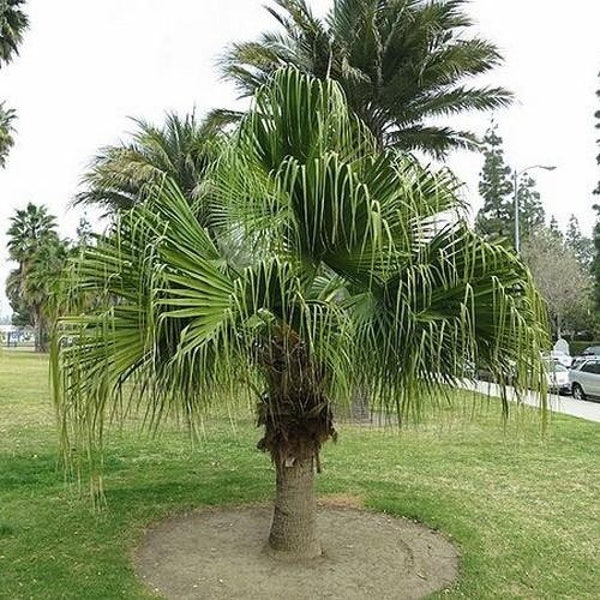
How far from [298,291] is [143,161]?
458 inches

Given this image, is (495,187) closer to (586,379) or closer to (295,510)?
(586,379)

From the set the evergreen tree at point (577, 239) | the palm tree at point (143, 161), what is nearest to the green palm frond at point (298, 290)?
the palm tree at point (143, 161)

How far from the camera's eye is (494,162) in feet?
164

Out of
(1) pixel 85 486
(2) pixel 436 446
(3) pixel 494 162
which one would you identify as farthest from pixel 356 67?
(3) pixel 494 162

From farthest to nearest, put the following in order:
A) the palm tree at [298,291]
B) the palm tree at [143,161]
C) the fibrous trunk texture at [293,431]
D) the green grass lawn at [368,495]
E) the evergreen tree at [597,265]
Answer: the evergreen tree at [597,265] < the palm tree at [143,161] < the green grass lawn at [368,495] < the fibrous trunk texture at [293,431] < the palm tree at [298,291]

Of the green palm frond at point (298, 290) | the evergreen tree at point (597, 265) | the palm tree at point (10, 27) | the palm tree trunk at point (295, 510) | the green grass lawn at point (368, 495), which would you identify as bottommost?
the green grass lawn at point (368, 495)

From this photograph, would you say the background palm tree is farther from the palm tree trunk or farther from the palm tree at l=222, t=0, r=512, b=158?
the palm tree trunk

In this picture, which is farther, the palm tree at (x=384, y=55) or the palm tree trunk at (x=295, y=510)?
the palm tree at (x=384, y=55)

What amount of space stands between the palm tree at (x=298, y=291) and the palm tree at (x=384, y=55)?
24.1ft

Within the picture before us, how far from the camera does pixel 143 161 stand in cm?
1422

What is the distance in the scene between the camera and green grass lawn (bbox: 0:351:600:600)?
4508 millimetres

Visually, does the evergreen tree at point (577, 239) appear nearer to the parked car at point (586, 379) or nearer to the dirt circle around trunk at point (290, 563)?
the parked car at point (586, 379)

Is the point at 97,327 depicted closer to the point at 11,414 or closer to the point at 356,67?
the point at 356,67

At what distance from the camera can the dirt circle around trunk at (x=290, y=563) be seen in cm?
421
